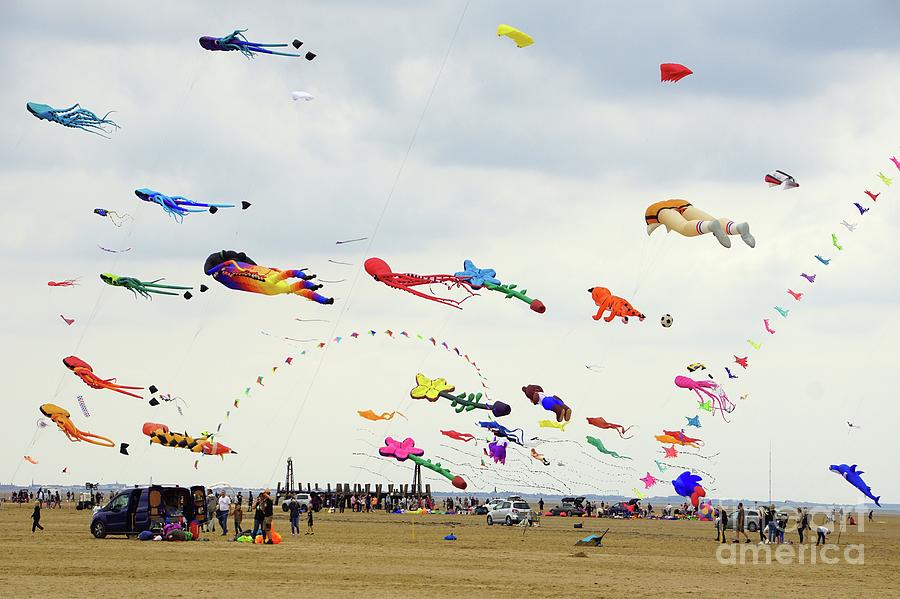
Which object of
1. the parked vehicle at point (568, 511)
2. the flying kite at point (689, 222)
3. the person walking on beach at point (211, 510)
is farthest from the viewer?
the parked vehicle at point (568, 511)

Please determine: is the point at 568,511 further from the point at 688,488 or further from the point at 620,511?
the point at 688,488

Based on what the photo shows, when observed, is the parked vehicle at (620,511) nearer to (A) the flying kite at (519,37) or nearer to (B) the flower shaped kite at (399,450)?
(B) the flower shaped kite at (399,450)

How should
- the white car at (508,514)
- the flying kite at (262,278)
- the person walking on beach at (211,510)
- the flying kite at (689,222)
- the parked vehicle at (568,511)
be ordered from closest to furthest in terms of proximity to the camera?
1. the flying kite at (689,222)
2. the flying kite at (262,278)
3. the person walking on beach at (211,510)
4. the white car at (508,514)
5. the parked vehicle at (568,511)

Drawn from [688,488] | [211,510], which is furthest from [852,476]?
[211,510]

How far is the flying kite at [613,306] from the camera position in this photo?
36.1 meters

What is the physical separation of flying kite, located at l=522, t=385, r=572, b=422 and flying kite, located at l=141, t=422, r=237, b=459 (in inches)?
620

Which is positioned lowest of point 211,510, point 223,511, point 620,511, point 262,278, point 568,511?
point 568,511

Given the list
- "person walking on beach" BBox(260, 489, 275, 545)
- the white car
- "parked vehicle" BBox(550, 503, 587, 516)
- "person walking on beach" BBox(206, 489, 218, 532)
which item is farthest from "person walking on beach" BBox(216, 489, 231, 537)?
"parked vehicle" BBox(550, 503, 587, 516)

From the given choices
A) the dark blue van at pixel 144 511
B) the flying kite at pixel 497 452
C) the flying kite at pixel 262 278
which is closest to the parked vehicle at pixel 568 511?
the flying kite at pixel 497 452

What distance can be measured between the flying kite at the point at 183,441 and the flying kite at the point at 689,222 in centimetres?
2577

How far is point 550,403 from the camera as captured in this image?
41.3m

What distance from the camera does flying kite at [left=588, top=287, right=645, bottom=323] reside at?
36.1 m

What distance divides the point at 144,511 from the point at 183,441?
14.2 m

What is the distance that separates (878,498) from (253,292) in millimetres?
22545
